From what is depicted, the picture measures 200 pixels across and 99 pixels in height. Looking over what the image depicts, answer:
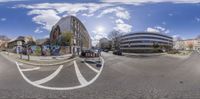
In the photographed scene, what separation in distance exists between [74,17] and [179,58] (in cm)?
126

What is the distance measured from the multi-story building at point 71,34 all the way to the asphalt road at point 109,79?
23 cm

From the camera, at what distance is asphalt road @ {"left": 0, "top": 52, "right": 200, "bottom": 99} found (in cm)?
241

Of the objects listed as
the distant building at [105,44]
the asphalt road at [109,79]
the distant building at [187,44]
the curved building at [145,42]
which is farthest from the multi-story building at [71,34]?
the distant building at [187,44]

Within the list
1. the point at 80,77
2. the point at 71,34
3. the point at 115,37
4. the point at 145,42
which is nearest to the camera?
the point at 71,34

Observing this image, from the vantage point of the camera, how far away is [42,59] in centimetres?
227

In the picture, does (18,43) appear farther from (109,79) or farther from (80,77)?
(109,79)

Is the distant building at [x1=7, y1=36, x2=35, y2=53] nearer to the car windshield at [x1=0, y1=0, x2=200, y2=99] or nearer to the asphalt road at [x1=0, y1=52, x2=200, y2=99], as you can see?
the car windshield at [x1=0, y1=0, x2=200, y2=99]

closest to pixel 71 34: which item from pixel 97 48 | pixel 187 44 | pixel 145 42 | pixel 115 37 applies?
pixel 97 48

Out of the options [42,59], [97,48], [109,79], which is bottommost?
[109,79]

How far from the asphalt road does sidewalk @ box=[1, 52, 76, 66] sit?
0.16 feet

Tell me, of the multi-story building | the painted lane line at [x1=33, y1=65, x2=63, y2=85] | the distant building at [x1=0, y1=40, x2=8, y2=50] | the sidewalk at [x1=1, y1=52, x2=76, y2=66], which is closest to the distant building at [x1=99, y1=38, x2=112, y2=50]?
the multi-story building

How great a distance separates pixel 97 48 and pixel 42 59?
0.55 meters

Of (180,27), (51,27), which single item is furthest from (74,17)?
(180,27)

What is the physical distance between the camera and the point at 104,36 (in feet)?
8.05
